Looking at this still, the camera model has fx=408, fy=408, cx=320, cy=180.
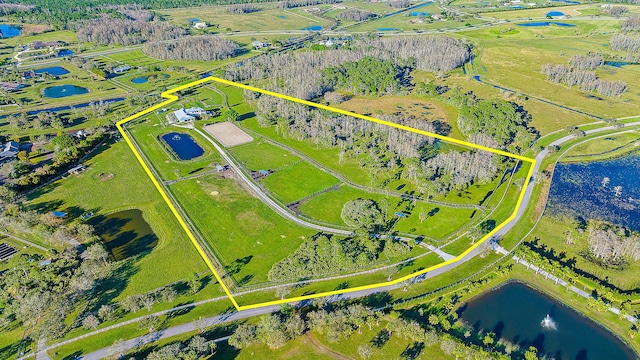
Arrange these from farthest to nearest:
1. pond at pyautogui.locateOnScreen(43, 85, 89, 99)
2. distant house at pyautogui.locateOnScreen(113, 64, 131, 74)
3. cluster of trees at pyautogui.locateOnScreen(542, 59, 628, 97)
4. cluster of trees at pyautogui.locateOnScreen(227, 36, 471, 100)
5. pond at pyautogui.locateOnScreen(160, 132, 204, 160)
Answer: distant house at pyautogui.locateOnScreen(113, 64, 131, 74) < pond at pyautogui.locateOnScreen(43, 85, 89, 99) < cluster of trees at pyautogui.locateOnScreen(227, 36, 471, 100) < cluster of trees at pyautogui.locateOnScreen(542, 59, 628, 97) < pond at pyautogui.locateOnScreen(160, 132, 204, 160)

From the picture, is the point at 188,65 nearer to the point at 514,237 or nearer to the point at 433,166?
the point at 433,166

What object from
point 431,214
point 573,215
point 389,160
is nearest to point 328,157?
point 389,160

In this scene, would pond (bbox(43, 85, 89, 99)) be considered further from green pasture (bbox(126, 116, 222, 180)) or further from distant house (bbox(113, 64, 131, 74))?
green pasture (bbox(126, 116, 222, 180))

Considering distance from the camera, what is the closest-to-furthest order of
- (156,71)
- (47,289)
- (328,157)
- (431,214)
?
1. (47,289)
2. (431,214)
3. (328,157)
4. (156,71)

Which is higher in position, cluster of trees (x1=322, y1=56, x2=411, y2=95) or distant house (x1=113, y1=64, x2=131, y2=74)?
cluster of trees (x1=322, y1=56, x2=411, y2=95)

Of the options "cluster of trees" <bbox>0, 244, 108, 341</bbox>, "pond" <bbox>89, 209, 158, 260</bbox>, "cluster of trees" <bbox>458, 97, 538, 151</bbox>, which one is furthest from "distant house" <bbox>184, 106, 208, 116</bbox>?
"cluster of trees" <bbox>458, 97, 538, 151</bbox>
